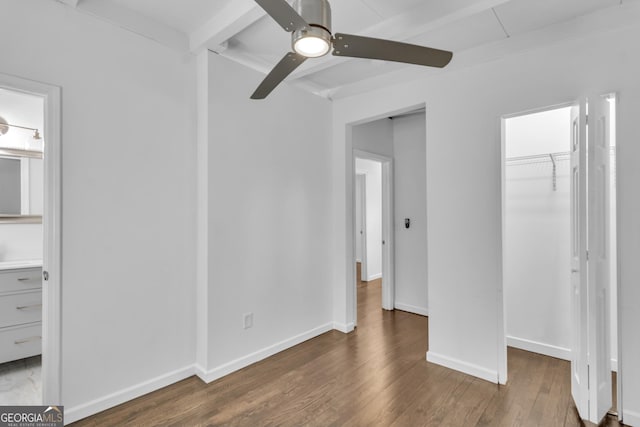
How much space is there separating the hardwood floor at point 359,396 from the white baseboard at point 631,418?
0.26 m

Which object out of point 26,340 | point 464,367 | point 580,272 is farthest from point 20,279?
point 580,272

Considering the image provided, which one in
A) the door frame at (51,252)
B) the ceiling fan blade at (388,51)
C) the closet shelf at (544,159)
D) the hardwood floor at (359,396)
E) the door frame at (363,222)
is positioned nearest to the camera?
the ceiling fan blade at (388,51)

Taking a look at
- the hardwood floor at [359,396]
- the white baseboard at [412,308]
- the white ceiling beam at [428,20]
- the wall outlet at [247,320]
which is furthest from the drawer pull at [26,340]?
the white baseboard at [412,308]

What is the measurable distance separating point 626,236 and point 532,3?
1.56m

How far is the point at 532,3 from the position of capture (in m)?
2.06

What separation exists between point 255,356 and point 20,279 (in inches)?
80.1

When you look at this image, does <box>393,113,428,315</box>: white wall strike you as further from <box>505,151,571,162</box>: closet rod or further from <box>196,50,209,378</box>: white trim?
<box>196,50,209,378</box>: white trim

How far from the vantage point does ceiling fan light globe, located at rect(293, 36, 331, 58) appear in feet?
4.19

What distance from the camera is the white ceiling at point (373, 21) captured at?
2.08 meters

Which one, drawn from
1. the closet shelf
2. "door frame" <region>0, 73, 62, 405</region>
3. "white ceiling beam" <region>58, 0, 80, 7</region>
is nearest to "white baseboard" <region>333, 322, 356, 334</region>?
the closet shelf

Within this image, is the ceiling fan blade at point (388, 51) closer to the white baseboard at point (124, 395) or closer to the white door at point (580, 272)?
the white door at point (580, 272)

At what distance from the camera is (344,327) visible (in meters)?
3.56

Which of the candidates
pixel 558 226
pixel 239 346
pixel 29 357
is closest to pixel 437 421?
pixel 239 346

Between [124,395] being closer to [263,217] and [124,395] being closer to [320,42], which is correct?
[263,217]
